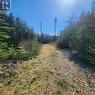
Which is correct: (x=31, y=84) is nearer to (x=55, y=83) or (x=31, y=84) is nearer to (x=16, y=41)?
(x=55, y=83)

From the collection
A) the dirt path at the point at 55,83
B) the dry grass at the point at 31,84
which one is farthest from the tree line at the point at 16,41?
the dirt path at the point at 55,83

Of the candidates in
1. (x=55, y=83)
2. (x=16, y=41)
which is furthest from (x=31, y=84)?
(x=16, y=41)

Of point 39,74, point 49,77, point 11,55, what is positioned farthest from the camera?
point 11,55

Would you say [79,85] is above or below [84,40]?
below

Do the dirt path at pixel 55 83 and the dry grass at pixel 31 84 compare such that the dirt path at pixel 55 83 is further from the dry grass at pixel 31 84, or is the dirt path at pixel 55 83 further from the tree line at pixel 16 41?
the tree line at pixel 16 41

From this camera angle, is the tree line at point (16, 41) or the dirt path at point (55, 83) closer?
the dirt path at point (55, 83)

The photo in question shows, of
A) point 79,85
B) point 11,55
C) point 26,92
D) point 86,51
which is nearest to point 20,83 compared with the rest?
point 26,92

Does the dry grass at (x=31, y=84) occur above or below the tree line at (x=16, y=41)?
below

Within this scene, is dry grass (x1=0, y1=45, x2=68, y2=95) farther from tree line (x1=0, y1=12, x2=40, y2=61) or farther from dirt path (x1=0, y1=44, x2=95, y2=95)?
tree line (x1=0, y1=12, x2=40, y2=61)

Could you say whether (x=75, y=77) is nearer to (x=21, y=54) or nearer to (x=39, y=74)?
(x=39, y=74)

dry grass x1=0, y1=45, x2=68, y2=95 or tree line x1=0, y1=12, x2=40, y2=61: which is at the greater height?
tree line x1=0, y1=12, x2=40, y2=61

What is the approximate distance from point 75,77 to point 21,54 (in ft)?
46.8

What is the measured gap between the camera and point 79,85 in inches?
529

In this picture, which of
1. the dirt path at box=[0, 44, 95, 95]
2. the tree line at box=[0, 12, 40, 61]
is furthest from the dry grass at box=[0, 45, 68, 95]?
the tree line at box=[0, 12, 40, 61]
